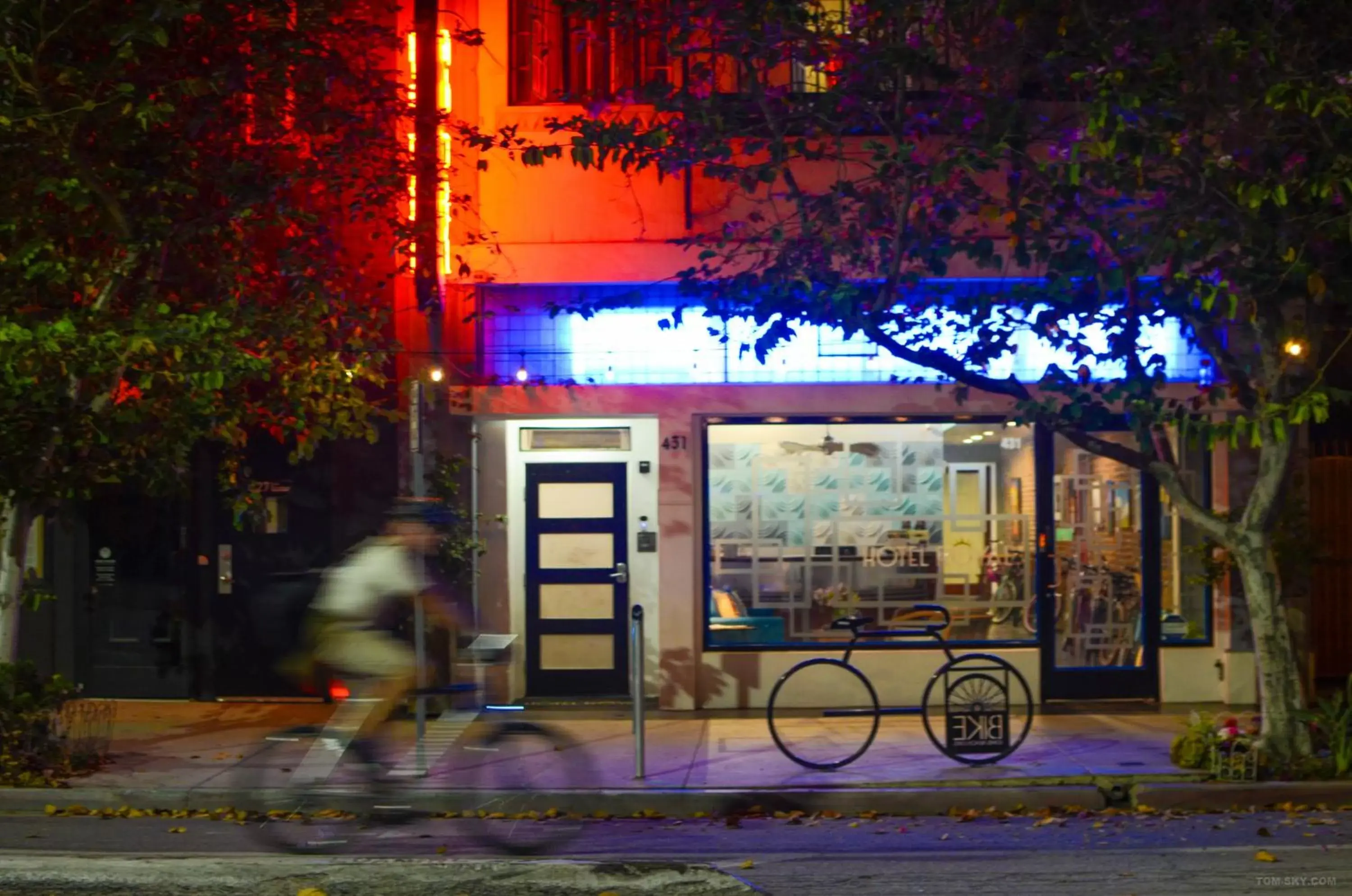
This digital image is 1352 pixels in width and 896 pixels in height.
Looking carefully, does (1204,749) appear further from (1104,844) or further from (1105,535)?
(1105,535)

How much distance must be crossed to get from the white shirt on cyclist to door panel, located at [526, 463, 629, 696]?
581 cm

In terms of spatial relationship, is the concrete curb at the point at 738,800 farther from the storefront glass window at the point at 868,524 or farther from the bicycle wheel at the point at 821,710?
the storefront glass window at the point at 868,524

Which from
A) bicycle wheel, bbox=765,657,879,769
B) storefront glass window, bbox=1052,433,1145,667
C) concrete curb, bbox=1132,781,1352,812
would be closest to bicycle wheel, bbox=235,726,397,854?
bicycle wheel, bbox=765,657,879,769

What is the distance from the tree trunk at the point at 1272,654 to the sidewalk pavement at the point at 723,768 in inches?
28.0

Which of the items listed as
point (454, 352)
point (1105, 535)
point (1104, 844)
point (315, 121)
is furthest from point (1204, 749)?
point (315, 121)

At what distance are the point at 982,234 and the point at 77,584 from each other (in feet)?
30.9

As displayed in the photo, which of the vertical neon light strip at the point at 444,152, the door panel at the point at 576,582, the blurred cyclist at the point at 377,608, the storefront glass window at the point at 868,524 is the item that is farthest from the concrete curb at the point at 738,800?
the vertical neon light strip at the point at 444,152

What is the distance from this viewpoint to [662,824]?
9367 mm

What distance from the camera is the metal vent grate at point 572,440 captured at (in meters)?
13.7

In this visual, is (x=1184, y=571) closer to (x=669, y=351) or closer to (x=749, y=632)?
(x=749, y=632)

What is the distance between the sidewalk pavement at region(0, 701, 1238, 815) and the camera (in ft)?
31.7

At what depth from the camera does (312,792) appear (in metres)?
7.93

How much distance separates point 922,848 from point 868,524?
5276mm

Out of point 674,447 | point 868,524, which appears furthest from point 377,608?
point 868,524
